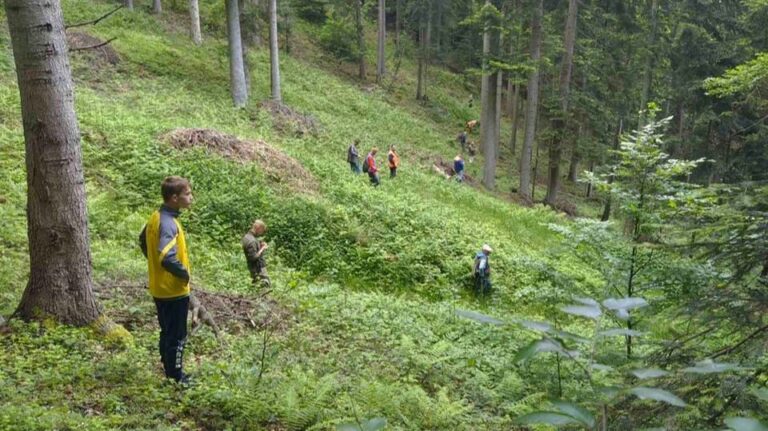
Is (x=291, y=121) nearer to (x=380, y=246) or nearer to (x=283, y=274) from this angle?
(x=380, y=246)

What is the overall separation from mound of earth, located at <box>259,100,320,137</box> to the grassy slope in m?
0.54

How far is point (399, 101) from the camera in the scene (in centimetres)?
3809

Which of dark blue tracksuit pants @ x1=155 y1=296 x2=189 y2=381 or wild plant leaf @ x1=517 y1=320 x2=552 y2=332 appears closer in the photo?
wild plant leaf @ x1=517 y1=320 x2=552 y2=332

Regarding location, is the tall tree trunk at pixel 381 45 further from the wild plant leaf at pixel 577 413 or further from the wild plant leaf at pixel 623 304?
the wild plant leaf at pixel 577 413

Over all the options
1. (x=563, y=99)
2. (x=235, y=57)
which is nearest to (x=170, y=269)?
(x=235, y=57)

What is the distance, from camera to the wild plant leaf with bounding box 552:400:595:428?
4.55 feet

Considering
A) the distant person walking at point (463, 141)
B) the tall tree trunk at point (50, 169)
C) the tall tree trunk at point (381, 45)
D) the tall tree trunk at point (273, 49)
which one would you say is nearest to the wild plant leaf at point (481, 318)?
the tall tree trunk at point (50, 169)

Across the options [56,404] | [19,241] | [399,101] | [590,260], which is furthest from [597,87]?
[56,404]

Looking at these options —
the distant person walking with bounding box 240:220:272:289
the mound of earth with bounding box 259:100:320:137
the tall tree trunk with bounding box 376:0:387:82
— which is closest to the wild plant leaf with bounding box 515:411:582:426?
the distant person walking with bounding box 240:220:272:289

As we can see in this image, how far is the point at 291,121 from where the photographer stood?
22.1 metres

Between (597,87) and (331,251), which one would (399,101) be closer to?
(597,87)

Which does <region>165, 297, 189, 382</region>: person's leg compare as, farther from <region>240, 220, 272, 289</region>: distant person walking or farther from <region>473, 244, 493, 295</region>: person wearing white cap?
<region>473, 244, 493, 295</region>: person wearing white cap

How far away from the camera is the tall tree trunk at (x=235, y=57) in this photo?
21.7 m

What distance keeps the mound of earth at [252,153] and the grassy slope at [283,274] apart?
0.46 meters
